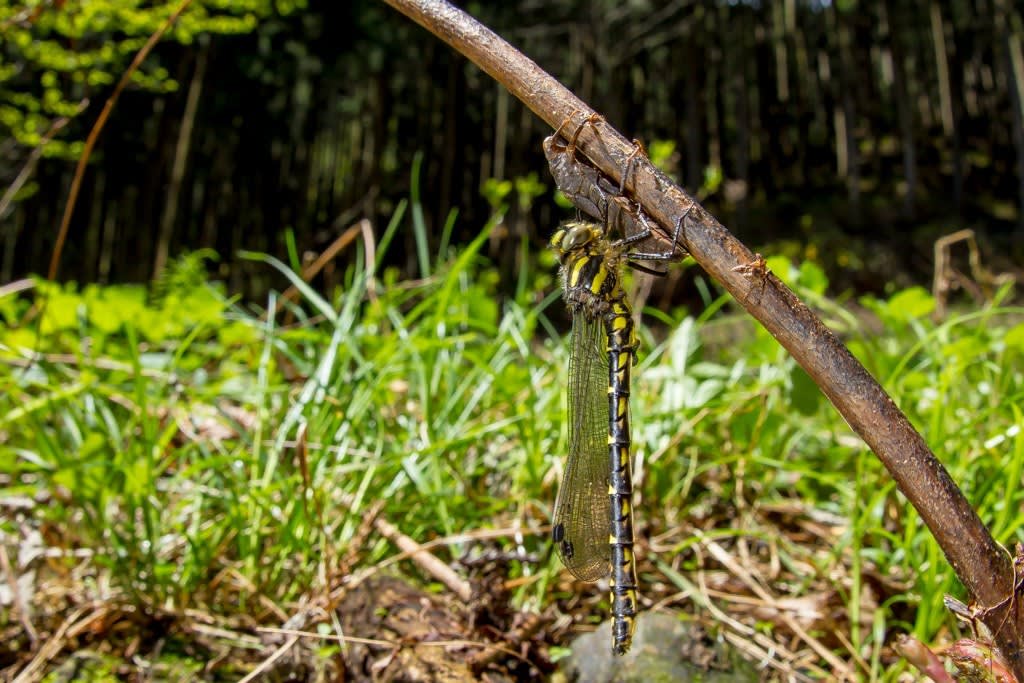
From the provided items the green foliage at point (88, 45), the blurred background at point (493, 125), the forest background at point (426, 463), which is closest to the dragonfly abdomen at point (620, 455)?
the forest background at point (426, 463)

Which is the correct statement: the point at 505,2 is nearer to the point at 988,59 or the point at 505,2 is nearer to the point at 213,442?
the point at 213,442

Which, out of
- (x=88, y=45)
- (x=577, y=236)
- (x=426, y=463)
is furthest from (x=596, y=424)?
(x=88, y=45)

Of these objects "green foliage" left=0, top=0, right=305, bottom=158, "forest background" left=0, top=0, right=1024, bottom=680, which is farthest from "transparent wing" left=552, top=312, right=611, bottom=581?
"green foliage" left=0, top=0, right=305, bottom=158

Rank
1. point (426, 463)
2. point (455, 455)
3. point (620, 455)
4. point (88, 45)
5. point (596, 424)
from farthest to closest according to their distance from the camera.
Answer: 1. point (88, 45)
2. point (455, 455)
3. point (426, 463)
4. point (596, 424)
5. point (620, 455)

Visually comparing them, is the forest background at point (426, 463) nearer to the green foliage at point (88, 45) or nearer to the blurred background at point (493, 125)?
the green foliage at point (88, 45)

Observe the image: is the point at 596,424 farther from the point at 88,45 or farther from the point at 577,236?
the point at 88,45

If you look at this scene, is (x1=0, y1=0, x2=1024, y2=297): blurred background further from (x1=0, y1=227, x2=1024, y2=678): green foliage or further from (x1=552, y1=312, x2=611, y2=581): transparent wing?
(x1=552, y1=312, x2=611, y2=581): transparent wing

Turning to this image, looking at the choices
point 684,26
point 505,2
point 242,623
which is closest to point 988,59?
point 684,26
